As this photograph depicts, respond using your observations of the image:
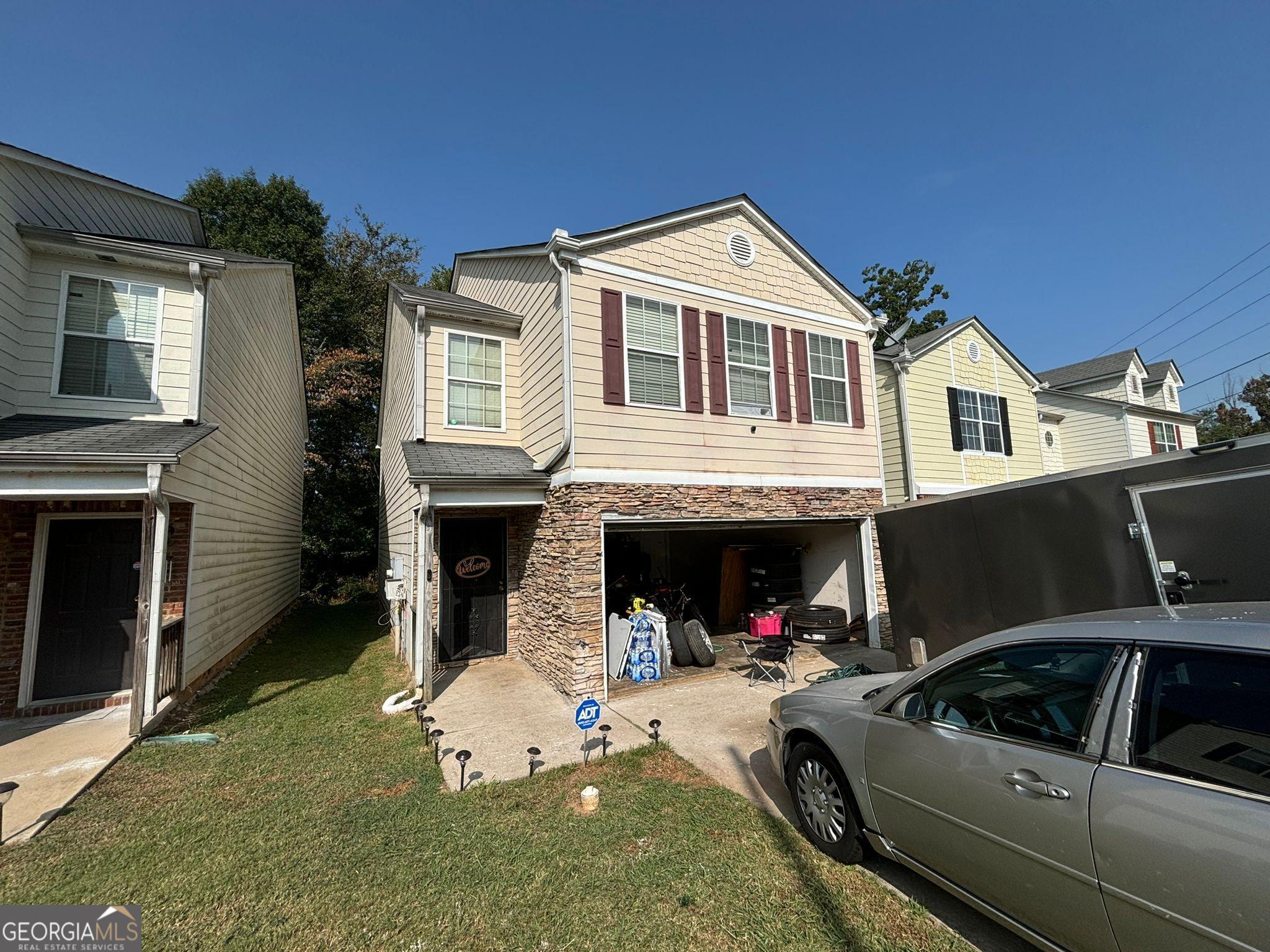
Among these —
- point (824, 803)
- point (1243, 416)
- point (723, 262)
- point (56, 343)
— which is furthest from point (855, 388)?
point (1243, 416)

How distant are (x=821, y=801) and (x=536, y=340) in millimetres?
7160

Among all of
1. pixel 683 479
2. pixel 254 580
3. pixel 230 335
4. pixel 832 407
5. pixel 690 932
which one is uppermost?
pixel 230 335

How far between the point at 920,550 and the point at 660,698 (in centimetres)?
390

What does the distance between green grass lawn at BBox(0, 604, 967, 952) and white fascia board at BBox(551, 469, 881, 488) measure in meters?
3.42

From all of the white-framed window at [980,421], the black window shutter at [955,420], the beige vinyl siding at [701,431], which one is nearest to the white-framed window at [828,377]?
the beige vinyl siding at [701,431]

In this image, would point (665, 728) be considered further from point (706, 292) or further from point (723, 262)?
point (723, 262)

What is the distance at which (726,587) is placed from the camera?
1189 centimetres

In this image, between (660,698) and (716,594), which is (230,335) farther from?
(716,594)

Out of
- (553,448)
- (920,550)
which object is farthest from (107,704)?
(920,550)

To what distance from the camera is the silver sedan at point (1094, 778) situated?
5.71 ft

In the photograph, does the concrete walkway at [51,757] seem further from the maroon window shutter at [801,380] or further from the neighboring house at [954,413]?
the neighboring house at [954,413]

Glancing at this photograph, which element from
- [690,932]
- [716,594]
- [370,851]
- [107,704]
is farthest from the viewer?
[716,594]

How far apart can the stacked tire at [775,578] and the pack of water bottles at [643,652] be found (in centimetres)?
362

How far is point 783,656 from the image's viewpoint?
23.6 ft
